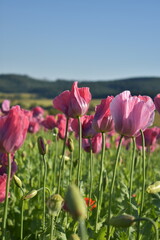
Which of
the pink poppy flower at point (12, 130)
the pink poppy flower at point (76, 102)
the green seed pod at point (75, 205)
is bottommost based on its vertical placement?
the green seed pod at point (75, 205)

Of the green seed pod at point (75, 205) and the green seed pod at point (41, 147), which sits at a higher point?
the green seed pod at point (75, 205)

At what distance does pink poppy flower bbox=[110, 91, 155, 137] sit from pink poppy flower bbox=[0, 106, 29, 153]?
363 mm

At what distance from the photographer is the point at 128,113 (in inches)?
59.3

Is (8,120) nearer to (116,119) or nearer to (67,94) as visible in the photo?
(116,119)

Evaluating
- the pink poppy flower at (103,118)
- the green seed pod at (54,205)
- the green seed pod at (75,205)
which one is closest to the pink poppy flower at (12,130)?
the green seed pod at (54,205)

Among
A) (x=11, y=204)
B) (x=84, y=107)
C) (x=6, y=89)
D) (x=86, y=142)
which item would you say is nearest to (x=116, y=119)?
(x=84, y=107)

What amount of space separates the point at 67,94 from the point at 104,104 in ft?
0.85

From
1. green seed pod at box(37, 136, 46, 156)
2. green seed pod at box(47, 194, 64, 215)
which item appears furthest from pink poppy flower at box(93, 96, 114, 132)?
green seed pod at box(47, 194, 64, 215)

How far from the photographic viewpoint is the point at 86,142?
9.30ft

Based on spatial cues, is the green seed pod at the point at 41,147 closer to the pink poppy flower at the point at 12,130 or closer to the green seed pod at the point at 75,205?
the pink poppy flower at the point at 12,130

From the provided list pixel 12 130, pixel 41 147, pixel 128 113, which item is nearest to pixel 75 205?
pixel 12 130

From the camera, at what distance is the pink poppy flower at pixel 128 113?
1491 millimetres

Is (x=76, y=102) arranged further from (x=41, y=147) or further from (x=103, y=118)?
(x=41, y=147)

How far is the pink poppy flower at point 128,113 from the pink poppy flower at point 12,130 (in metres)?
0.36
